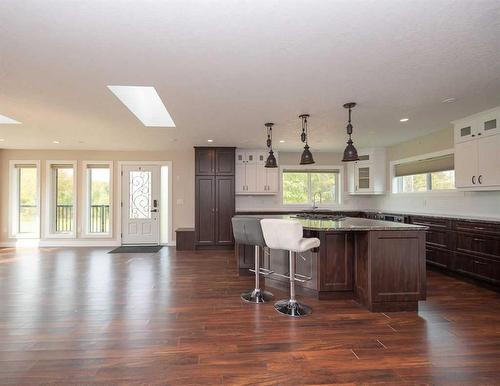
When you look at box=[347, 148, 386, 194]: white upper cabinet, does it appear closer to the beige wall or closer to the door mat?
the beige wall

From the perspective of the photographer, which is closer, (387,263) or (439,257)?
(387,263)

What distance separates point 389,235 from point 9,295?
14.9 ft

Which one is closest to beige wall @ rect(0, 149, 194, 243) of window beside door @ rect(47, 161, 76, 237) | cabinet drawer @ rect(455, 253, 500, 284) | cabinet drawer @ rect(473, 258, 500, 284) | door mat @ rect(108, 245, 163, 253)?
window beside door @ rect(47, 161, 76, 237)

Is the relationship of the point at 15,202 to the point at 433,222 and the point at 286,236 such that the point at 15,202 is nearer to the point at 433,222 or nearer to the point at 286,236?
the point at 286,236

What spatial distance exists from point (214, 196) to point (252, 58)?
169 inches

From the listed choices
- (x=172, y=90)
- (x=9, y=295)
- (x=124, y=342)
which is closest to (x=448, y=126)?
(x=172, y=90)

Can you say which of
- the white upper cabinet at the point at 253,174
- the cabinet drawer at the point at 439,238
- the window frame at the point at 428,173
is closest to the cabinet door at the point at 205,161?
the white upper cabinet at the point at 253,174

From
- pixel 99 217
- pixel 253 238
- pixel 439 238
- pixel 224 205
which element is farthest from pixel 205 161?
pixel 439 238

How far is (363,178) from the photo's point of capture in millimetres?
6699

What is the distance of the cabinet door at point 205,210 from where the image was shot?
20.7ft

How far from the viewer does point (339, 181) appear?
725cm

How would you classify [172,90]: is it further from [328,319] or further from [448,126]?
[448,126]

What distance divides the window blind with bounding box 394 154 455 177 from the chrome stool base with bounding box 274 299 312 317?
3867 mm

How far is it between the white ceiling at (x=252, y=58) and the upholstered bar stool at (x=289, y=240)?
1503mm
